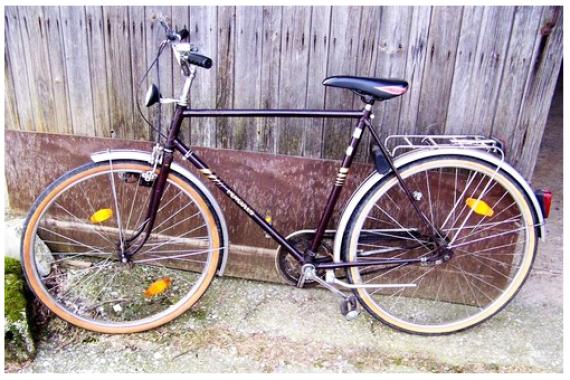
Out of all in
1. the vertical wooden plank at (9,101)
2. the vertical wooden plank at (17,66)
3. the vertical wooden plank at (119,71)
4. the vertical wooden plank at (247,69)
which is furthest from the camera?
the vertical wooden plank at (9,101)

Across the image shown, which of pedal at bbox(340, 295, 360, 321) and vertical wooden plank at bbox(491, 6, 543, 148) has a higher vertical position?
vertical wooden plank at bbox(491, 6, 543, 148)

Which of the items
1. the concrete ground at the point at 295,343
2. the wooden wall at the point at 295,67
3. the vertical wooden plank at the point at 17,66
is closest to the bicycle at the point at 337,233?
the concrete ground at the point at 295,343

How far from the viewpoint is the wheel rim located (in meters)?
2.79

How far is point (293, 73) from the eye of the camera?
8.86 ft

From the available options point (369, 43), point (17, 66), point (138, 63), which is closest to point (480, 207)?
point (369, 43)

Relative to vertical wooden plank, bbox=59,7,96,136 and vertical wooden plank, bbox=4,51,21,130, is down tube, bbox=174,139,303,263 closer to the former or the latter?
vertical wooden plank, bbox=59,7,96,136

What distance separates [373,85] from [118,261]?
5.94 feet

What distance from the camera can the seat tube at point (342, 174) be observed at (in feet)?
7.98

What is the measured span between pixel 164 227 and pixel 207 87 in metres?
0.99

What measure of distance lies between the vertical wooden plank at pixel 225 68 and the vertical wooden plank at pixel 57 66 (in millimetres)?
966

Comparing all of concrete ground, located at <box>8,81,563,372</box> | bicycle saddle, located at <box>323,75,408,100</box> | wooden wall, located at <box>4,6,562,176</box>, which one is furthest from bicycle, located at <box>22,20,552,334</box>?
wooden wall, located at <box>4,6,562,176</box>

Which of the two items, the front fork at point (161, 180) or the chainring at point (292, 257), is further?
the chainring at point (292, 257)

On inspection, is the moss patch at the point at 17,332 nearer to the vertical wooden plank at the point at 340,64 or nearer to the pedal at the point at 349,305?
the pedal at the point at 349,305

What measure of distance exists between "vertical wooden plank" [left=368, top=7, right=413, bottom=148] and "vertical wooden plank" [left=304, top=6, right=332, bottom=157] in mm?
295
